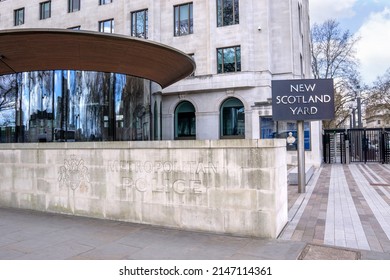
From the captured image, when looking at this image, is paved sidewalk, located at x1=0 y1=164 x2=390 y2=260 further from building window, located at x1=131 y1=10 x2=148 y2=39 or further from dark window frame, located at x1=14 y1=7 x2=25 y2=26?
dark window frame, located at x1=14 y1=7 x2=25 y2=26

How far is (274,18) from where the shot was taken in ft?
76.3

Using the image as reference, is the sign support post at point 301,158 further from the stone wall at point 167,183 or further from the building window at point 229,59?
the building window at point 229,59

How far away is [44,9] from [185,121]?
21131 millimetres

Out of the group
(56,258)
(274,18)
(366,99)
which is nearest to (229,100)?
(274,18)

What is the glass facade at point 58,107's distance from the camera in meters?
12.1

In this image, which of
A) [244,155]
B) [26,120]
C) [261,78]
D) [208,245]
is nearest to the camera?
[208,245]

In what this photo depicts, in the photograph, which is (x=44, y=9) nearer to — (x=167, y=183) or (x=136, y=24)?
(x=136, y=24)

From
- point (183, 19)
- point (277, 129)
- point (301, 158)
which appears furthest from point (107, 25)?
point (301, 158)

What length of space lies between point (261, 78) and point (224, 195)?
17.8 m

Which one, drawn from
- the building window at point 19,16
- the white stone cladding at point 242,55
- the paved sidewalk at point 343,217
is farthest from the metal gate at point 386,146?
the building window at point 19,16

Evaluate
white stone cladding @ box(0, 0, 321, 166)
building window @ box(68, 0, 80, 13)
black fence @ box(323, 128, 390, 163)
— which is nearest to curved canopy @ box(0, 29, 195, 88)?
white stone cladding @ box(0, 0, 321, 166)

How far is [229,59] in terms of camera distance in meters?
23.1

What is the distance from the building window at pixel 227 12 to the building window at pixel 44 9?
1957 cm
